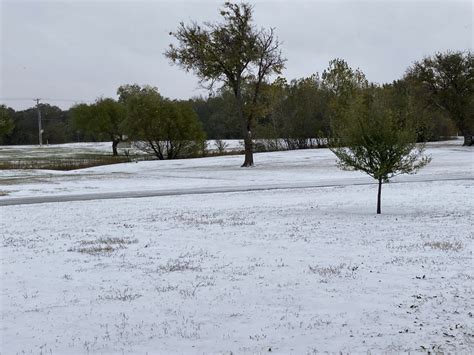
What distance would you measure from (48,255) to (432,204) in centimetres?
1176

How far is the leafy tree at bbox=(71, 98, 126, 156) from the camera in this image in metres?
66.4

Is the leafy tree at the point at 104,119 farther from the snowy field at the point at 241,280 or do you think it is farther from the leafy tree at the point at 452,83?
the snowy field at the point at 241,280

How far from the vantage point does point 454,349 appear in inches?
188

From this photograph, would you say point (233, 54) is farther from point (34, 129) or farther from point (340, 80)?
point (34, 129)

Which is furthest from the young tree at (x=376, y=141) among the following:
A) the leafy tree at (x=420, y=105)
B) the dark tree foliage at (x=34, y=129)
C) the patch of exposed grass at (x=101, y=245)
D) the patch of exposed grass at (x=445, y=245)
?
the dark tree foliage at (x=34, y=129)

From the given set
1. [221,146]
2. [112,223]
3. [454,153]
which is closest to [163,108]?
[221,146]

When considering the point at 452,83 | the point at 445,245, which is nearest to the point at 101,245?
the point at 445,245

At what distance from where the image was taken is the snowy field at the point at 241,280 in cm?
521

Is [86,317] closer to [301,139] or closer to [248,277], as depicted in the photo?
[248,277]

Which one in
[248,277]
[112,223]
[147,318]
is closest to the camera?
[147,318]

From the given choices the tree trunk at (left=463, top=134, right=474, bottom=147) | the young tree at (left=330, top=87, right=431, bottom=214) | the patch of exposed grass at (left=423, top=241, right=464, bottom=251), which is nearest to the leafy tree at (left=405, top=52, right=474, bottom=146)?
the tree trunk at (left=463, top=134, right=474, bottom=147)

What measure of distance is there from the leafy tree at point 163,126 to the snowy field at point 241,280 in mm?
33095

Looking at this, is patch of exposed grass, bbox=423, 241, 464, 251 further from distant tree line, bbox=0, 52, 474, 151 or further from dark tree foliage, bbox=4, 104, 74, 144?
dark tree foliage, bbox=4, 104, 74, 144

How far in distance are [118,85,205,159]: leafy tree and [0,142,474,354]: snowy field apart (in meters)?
33.1
